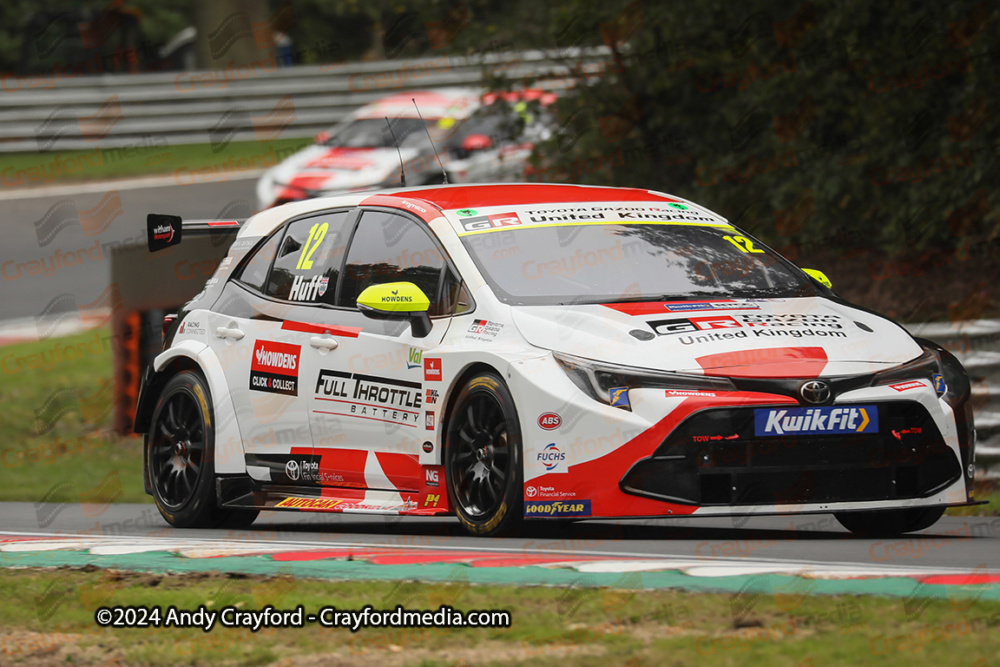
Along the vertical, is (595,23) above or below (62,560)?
above

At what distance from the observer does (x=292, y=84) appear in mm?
29812

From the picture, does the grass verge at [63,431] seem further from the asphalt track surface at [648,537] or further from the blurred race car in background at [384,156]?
the blurred race car in background at [384,156]

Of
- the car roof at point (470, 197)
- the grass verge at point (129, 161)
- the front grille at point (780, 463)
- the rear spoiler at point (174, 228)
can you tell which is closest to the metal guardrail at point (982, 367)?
the car roof at point (470, 197)

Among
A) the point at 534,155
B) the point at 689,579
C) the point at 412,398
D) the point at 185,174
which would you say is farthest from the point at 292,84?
the point at 689,579

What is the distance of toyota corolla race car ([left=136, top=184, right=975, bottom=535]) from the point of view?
655cm

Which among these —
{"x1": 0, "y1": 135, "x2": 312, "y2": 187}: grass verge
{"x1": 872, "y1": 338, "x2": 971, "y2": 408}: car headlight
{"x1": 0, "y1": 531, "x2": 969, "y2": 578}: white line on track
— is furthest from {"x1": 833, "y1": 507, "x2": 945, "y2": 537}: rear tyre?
{"x1": 0, "y1": 135, "x2": 312, "y2": 187}: grass verge

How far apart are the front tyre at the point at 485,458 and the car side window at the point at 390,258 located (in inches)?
26.8

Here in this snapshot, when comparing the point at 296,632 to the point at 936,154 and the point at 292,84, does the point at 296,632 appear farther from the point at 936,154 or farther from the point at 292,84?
the point at 292,84

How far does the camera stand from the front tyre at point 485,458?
21.9ft

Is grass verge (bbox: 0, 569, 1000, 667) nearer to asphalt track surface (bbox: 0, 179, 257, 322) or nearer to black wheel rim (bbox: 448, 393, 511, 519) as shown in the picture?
black wheel rim (bbox: 448, 393, 511, 519)

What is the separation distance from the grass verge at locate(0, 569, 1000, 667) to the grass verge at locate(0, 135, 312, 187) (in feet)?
72.4

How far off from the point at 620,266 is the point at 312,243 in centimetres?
174

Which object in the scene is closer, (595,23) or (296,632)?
(296,632)

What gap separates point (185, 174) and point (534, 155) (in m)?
13.3
